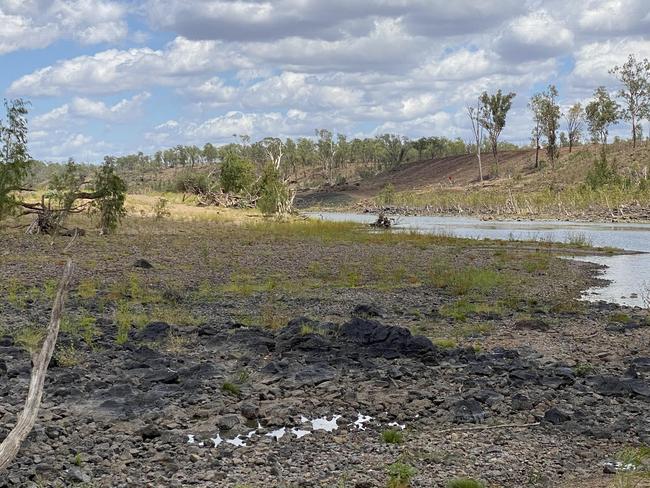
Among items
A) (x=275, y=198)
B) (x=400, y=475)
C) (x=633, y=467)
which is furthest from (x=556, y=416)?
(x=275, y=198)

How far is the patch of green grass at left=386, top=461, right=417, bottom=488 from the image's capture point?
7500 mm

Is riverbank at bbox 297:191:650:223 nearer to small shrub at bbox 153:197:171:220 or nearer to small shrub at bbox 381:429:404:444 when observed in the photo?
small shrub at bbox 153:197:171:220

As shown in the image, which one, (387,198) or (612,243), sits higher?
(387,198)

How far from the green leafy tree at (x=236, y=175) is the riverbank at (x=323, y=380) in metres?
47.7

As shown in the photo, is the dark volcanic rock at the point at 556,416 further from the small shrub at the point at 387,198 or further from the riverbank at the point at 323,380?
the small shrub at the point at 387,198

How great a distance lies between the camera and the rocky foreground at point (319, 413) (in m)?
8.02

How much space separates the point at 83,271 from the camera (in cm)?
2378

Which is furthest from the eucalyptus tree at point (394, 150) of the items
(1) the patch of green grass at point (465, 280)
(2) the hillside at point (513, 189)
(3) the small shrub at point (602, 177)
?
(1) the patch of green grass at point (465, 280)

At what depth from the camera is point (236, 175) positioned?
71062 millimetres

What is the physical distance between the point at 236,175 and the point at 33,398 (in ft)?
213

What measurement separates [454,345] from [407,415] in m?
4.31

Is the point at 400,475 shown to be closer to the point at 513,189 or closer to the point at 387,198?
the point at 513,189

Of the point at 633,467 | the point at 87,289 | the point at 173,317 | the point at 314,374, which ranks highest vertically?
the point at 87,289

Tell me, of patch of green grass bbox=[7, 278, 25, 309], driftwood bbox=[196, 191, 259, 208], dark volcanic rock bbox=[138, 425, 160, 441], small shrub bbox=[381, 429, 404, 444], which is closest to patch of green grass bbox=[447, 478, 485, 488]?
small shrub bbox=[381, 429, 404, 444]
